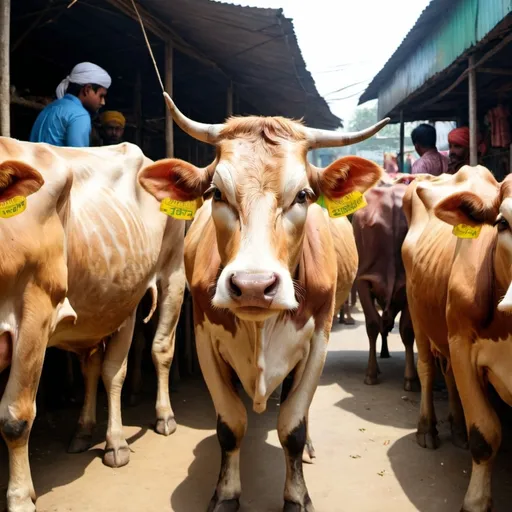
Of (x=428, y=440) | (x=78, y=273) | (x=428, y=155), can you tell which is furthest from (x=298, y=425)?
(x=428, y=155)

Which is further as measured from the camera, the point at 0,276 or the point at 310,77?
the point at 310,77

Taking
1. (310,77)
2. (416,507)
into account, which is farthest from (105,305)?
(310,77)

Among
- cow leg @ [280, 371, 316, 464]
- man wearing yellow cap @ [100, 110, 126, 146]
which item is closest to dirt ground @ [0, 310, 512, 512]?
cow leg @ [280, 371, 316, 464]

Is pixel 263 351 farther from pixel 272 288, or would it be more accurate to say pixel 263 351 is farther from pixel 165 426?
pixel 165 426

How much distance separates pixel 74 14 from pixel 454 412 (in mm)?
4989

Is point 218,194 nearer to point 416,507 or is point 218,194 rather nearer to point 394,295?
point 416,507

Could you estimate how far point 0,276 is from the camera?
9.62 feet

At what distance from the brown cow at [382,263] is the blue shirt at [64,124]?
2954 millimetres

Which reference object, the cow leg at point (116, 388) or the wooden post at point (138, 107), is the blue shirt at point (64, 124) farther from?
the wooden post at point (138, 107)

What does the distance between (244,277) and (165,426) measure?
2.48 meters

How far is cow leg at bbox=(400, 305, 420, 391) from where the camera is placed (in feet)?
19.1

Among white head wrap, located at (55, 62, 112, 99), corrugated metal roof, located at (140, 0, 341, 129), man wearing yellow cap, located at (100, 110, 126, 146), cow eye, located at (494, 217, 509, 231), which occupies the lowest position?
cow eye, located at (494, 217, 509, 231)

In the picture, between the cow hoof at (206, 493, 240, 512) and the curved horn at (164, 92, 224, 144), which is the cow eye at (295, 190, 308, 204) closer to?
the curved horn at (164, 92, 224, 144)

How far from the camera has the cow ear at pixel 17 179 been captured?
9.39 ft
